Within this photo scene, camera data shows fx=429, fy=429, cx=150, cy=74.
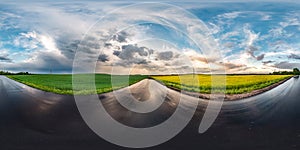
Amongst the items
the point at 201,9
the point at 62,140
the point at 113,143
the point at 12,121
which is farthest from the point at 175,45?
the point at 12,121

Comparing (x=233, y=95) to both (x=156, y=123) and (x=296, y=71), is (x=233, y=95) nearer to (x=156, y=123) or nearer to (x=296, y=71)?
(x=296, y=71)

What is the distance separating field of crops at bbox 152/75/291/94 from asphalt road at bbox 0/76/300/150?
5.3 inches

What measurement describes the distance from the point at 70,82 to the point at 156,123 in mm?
1231

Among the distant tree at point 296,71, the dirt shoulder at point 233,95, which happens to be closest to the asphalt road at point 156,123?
the dirt shoulder at point 233,95

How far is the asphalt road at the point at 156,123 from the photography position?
216 inches

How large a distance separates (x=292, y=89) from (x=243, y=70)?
833mm

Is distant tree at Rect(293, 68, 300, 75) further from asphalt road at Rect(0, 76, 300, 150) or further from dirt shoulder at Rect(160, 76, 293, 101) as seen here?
asphalt road at Rect(0, 76, 300, 150)

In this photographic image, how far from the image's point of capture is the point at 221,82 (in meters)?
5.46

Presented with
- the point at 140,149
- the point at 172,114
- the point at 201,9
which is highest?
the point at 201,9

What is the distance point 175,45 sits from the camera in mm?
5238

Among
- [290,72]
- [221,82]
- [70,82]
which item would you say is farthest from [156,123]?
[290,72]

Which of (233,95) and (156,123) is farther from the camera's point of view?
(233,95)

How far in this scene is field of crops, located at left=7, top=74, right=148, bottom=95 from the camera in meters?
5.40

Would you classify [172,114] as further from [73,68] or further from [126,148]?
[73,68]
